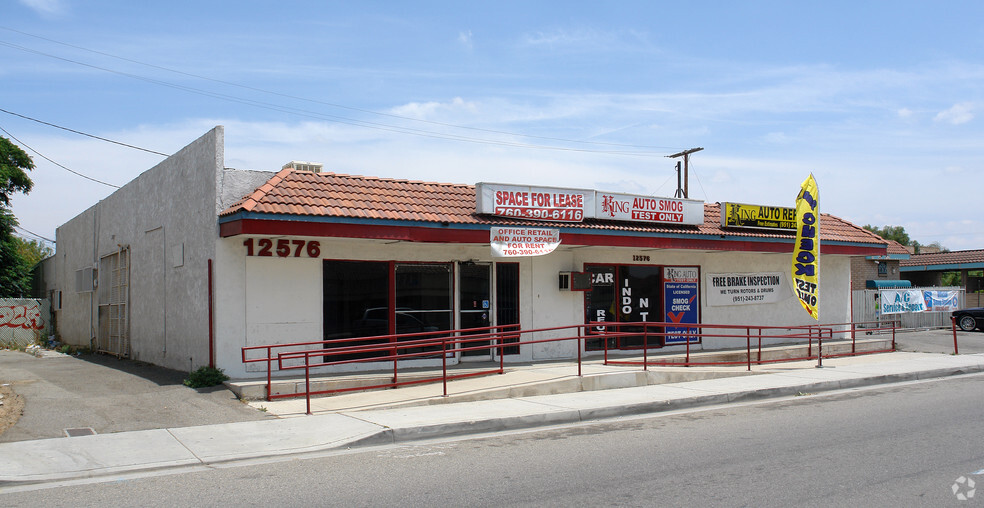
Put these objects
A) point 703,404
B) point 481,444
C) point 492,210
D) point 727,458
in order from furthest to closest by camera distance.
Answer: point 492,210 < point 703,404 < point 481,444 < point 727,458

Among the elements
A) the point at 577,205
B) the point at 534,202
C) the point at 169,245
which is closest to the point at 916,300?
the point at 577,205

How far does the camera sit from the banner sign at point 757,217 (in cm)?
2000

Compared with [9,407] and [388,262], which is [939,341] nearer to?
[388,262]

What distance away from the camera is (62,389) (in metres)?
13.3

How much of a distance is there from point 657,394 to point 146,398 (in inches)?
338

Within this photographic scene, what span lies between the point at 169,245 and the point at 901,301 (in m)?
29.1

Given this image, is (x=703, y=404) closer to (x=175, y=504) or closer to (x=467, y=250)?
(x=467, y=250)

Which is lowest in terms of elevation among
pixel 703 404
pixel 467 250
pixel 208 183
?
pixel 703 404

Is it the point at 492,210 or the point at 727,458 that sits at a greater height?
the point at 492,210

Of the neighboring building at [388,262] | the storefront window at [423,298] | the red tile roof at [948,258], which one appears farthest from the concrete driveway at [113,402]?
the red tile roof at [948,258]

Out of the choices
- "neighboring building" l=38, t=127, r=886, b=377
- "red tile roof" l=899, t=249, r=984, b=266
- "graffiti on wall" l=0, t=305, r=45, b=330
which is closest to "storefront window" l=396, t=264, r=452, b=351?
"neighboring building" l=38, t=127, r=886, b=377

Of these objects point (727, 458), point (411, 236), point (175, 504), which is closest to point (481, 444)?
point (727, 458)

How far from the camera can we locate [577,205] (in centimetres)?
1733

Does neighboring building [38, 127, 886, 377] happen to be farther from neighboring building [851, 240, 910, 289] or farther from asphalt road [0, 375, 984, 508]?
neighboring building [851, 240, 910, 289]
